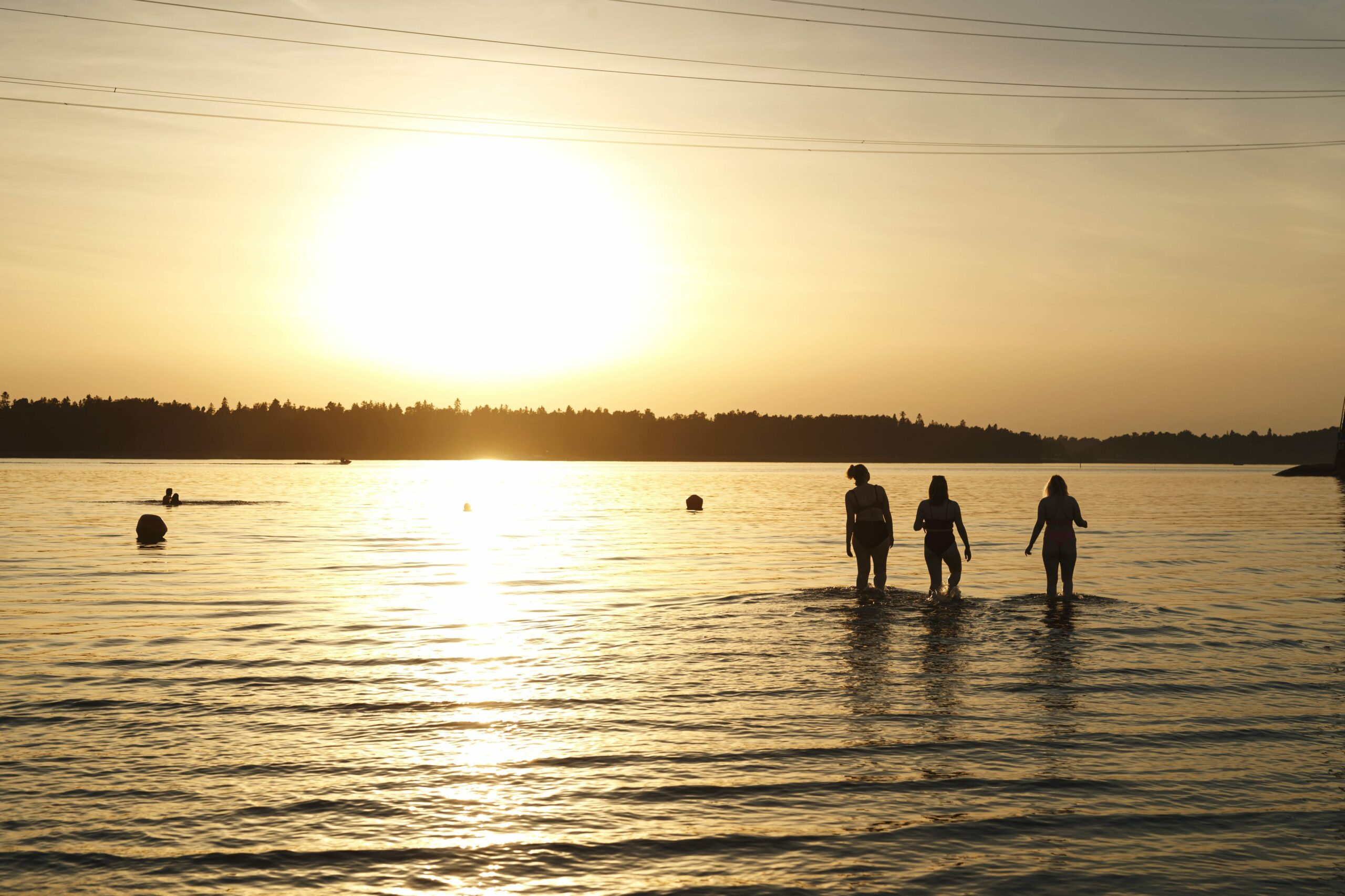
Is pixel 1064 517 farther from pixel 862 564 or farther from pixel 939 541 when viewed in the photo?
pixel 862 564

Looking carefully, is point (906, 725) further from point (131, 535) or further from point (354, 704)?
point (131, 535)

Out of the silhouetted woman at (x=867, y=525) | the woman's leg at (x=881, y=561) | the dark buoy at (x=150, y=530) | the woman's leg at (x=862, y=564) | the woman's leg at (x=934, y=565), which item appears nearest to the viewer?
the woman's leg at (x=934, y=565)

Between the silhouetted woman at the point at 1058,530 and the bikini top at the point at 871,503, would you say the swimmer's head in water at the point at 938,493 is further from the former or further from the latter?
the silhouetted woman at the point at 1058,530

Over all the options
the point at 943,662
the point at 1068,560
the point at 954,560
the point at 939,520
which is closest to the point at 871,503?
the point at 939,520

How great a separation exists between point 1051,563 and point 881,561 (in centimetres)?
336

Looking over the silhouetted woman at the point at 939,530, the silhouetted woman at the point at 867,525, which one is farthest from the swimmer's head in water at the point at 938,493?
the silhouetted woman at the point at 867,525

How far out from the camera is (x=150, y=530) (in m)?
36.2

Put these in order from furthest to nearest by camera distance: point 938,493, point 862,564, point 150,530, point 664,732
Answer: point 150,530
point 862,564
point 938,493
point 664,732

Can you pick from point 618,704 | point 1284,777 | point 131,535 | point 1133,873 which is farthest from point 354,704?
point 131,535

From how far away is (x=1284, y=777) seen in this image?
9.44m

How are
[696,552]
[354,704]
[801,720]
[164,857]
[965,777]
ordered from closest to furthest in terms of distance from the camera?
[164,857] < [965,777] < [801,720] < [354,704] < [696,552]

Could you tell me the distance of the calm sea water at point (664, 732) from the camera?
7422 mm

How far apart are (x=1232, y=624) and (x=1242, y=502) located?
65868 millimetres

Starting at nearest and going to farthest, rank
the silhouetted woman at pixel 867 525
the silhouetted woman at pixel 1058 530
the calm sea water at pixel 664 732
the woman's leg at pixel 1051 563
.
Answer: the calm sea water at pixel 664 732, the silhouetted woman at pixel 1058 530, the woman's leg at pixel 1051 563, the silhouetted woman at pixel 867 525
